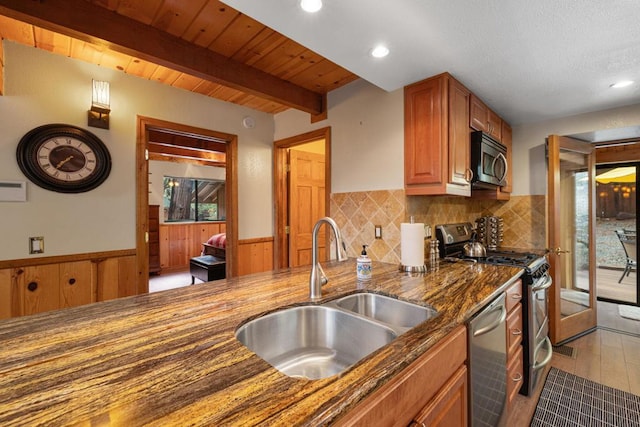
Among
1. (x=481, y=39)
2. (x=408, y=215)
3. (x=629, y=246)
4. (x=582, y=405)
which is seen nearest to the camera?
(x=481, y=39)

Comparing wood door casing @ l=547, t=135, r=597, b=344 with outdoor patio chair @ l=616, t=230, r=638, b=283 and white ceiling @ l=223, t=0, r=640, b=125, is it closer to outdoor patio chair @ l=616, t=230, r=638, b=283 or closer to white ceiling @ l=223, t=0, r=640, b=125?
white ceiling @ l=223, t=0, r=640, b=125

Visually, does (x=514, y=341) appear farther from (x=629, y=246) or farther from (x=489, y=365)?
(x=629, y=246)

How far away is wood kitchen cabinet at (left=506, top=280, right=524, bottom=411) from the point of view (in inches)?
66.6

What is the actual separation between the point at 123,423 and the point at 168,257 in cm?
607

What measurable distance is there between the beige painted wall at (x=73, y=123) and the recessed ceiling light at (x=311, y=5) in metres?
1.83

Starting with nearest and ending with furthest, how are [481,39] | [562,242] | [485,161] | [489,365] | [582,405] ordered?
[489,365] < [481,39] < [582,405] < [485,161] < [562,242]

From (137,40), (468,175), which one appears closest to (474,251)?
(468,175)

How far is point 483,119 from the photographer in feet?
7.84

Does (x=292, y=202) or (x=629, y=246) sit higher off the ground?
(x=292, y=202)

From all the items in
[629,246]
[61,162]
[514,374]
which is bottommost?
[514,374]

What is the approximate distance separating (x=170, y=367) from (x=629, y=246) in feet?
18.8

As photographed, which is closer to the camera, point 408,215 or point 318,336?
point 318,336

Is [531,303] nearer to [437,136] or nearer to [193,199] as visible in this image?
[437,136]

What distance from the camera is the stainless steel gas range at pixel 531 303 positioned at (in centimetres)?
194
